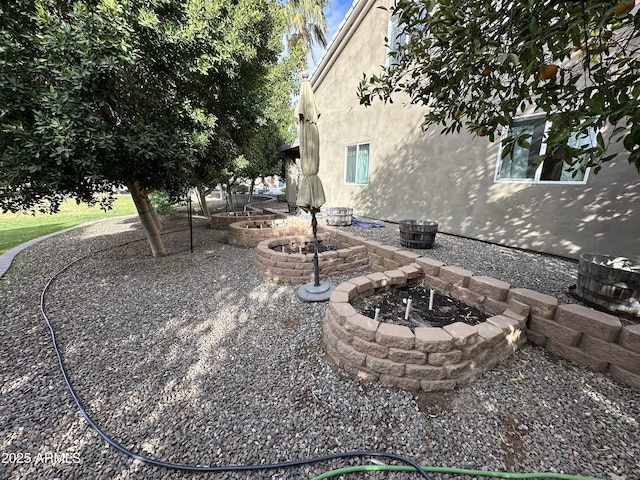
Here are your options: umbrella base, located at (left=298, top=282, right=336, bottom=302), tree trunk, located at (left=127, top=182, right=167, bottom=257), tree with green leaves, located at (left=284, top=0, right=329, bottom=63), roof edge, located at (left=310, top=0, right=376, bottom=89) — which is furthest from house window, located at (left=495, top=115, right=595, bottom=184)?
tree with green leaves, located at (left=284, top=0, right=329, bottom=63)

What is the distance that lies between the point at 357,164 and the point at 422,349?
27.4 feet

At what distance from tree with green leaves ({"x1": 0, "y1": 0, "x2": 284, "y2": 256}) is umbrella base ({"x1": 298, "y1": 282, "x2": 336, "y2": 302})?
2.87m

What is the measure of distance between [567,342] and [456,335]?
127cm

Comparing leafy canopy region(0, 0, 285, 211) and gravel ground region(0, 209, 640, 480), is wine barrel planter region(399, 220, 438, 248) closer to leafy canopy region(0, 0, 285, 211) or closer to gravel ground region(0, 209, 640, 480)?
gravel ground region(0, 209, 640, 480)

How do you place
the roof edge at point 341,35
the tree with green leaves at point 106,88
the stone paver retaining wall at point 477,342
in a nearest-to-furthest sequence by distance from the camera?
the stone paver retaining wall at point 477,342 < the tree with green leaves at point 106,88 < the roof edge at point 341,35

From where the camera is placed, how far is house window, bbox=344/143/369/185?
9.10m

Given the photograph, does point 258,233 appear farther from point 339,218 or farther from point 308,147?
point 308,147

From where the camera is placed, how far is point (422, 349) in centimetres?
214

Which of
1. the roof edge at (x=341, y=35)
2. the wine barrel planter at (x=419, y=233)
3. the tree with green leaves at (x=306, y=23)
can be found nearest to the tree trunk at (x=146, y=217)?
the wine barrel planter at (x=419, y=233)

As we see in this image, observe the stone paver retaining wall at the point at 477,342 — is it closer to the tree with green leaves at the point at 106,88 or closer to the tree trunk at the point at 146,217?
the tree with green leaves at the point at 106,88

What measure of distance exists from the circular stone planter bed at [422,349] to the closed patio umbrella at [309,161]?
3.99 feet

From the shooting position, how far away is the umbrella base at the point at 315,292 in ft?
A: 12.0

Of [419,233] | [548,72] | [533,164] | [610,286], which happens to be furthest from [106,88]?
[533,164]

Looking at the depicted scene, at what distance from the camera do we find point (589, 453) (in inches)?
65.3
